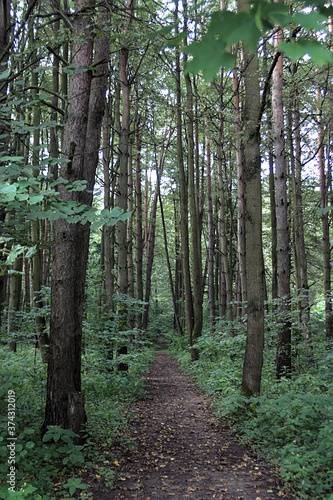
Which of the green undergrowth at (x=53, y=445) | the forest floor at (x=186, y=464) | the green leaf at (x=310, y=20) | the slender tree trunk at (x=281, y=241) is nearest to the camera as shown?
the green leaf at (x=310, y=20)

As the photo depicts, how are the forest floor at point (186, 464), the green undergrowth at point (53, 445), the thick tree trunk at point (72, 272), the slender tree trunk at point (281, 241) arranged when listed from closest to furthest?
the green undergrowth at point (53, 445) < the forest floor at point (186, 464) < the thick tree trunk at point (72, 272) < the slender tree trunk at point (281, 241)

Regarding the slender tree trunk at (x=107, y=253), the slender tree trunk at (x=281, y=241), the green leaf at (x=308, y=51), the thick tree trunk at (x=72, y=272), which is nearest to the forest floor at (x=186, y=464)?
the thick tree trunk at (x=72, y=272)

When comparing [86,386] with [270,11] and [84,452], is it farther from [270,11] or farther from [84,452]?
[270,11]

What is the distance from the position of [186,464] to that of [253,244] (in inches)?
127

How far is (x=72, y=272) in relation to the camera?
4.27m

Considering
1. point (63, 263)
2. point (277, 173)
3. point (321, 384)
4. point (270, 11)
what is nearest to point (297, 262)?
point (277, 173)

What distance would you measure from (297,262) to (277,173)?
4623 mm

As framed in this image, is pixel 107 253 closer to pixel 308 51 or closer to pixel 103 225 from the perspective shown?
pixel 103 225

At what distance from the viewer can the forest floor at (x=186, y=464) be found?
10.7 feet

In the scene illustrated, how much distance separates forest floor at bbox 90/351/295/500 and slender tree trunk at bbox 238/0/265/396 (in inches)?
41.1

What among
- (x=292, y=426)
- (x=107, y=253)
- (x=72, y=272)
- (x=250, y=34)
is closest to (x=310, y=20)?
(x=250, y=34)

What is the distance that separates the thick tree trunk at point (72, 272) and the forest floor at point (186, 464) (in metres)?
0.92

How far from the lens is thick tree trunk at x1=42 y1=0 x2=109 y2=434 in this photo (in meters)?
4.03

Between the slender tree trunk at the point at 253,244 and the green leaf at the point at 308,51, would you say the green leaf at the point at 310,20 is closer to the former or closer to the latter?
the green leaf at the point at 308,51
